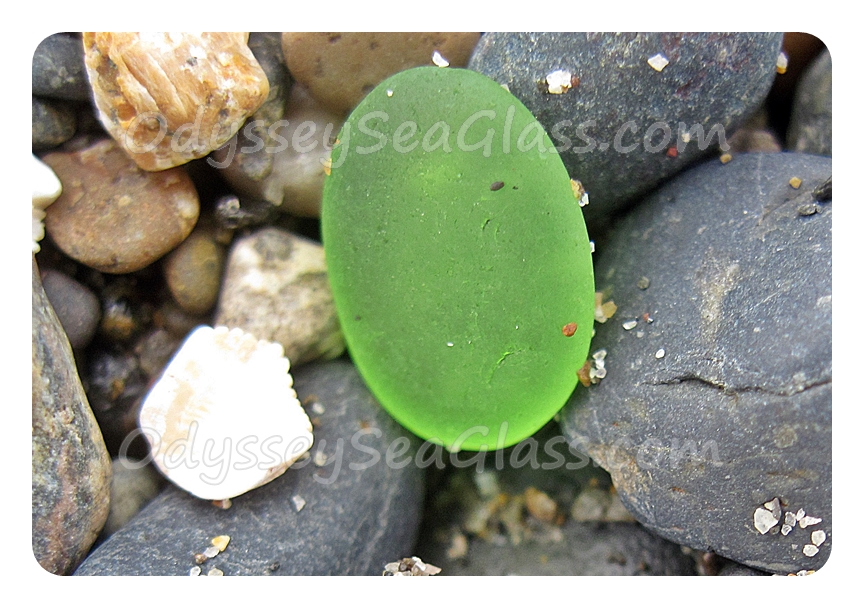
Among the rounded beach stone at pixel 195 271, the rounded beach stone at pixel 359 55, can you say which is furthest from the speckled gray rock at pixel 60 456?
the rounded beach stone at pixel 359 55

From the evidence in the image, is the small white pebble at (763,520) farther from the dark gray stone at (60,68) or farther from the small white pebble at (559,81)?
the dark gray stone at (60,68)

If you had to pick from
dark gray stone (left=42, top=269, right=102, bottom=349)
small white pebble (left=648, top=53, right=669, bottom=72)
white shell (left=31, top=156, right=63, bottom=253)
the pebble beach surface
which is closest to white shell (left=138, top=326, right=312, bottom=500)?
the pebble beach surface

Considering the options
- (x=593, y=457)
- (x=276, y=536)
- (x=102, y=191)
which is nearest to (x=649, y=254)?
(x=593, y=457)

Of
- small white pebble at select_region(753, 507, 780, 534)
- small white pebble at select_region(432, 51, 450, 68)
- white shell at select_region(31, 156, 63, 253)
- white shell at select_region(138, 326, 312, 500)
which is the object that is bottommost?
small white pebble at select_region(753, 507, 780, 534)

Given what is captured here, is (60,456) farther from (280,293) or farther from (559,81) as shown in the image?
(559,81)

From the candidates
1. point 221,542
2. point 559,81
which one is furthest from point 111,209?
point 559,81

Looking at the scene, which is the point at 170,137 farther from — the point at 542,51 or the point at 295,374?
the point at 542,51

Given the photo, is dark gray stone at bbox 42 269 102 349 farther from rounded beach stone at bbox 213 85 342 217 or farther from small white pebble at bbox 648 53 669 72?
small white pebble at bbox 648 53 669 72
